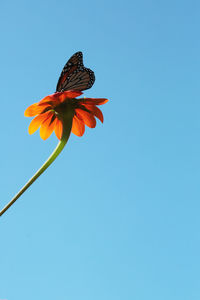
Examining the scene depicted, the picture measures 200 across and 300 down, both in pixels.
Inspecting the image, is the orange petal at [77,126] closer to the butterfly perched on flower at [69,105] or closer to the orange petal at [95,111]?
the butterfly perched on flower at [69,105]

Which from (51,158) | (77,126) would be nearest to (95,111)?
(77,126)

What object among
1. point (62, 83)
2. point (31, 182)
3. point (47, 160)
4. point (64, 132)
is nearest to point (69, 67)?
point (62, 83)

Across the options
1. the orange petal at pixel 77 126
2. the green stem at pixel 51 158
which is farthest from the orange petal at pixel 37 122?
the green stem at pixel 51 158

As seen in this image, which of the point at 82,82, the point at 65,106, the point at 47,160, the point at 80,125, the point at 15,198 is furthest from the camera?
the point at 80,125

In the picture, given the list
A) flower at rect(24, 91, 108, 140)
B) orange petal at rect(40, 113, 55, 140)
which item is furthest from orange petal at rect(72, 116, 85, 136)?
orange petal at rect(40, 113, 55, 140)

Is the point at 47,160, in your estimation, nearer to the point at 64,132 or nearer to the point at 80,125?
the point at 64,132
